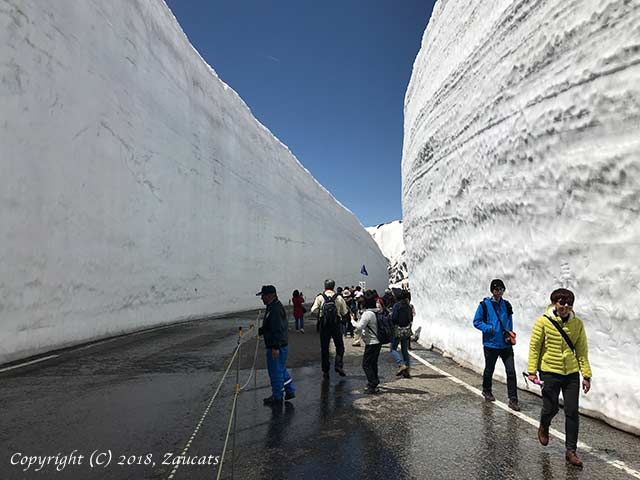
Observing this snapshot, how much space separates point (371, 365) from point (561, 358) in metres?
2.83

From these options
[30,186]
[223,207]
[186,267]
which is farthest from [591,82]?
[223,207]

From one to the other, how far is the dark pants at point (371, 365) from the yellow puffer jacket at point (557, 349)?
250 cm

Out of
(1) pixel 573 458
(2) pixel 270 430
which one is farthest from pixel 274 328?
(1) pixel 573 458

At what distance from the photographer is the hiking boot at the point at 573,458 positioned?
3.49 m

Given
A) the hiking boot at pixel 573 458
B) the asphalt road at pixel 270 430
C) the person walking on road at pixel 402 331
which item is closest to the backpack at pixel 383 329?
the asphalt road at pixel 270 430

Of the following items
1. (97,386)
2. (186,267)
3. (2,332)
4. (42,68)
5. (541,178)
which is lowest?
(97,386)

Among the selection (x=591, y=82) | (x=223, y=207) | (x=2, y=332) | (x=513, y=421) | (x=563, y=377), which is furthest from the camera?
(x=223, y=207)

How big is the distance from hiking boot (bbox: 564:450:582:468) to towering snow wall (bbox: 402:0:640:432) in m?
1.27

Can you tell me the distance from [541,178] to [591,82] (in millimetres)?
1394

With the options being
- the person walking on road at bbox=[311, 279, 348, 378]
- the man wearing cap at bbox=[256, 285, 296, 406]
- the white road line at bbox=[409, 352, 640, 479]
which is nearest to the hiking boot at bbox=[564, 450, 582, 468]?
the white road line at bbox=[409, 352, 640, 479]

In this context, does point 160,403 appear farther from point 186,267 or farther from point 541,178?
point 186,267

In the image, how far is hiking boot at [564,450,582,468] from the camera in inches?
137

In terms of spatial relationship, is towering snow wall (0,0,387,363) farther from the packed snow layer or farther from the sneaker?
the packed snow layer

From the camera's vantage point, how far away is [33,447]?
12.8ft
